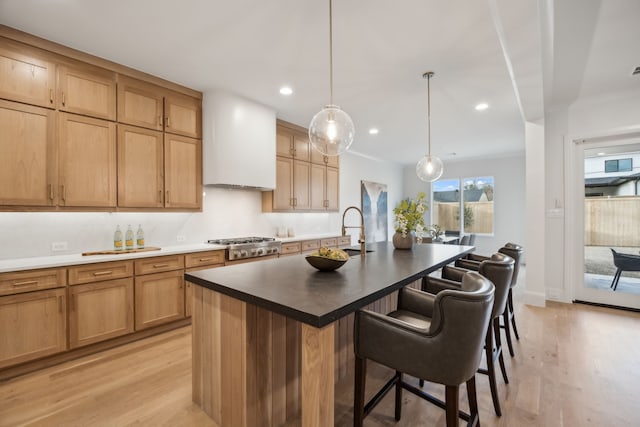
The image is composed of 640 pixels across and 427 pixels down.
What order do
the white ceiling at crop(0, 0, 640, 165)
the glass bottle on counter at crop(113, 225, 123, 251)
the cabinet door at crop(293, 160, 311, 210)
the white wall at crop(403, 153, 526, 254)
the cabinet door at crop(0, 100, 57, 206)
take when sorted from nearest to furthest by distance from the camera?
the white ceiling at crop(0, 0, 640, 165), the cabinet door at crop(0, 100, 57, 206), the glass bottle on counter at crop(113, 225, 123, 251), the cabinet door at crop(293, 160, 311, 210), the white wall at crop(403, 153, 526, 254)

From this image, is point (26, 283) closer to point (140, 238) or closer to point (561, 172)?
point (140, 238)

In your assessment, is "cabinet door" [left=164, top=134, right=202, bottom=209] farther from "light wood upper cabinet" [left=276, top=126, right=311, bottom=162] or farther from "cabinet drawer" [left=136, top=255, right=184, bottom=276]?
"light wood upper cabinet" [left=276, top=126, right=311, bottom=162]

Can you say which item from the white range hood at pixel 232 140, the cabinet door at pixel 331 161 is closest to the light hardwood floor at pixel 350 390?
the white range hood at pixel 232 140

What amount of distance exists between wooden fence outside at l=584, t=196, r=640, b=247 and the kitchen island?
145 inches

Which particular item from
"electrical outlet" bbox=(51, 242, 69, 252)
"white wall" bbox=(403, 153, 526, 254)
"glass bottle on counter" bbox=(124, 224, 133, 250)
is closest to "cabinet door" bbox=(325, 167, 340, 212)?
"glass bottle on counter" bbox=(124, 224, 133, 250)

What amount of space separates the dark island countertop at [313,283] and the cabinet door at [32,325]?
1.49 meters

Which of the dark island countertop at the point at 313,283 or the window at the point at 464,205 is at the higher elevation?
the window at the point at 464,205

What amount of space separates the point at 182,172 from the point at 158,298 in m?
1.43

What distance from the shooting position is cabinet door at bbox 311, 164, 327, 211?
5.07 metres

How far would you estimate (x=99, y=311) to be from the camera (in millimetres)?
2559

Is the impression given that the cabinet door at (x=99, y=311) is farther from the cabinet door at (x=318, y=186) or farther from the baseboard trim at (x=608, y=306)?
the baseboard trim at (x=608, y=306)

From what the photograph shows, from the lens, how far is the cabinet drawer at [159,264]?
9.20 ft

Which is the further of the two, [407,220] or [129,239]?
[129,239]

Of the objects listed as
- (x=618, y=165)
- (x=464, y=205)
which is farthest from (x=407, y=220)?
(x=464, y=205)
